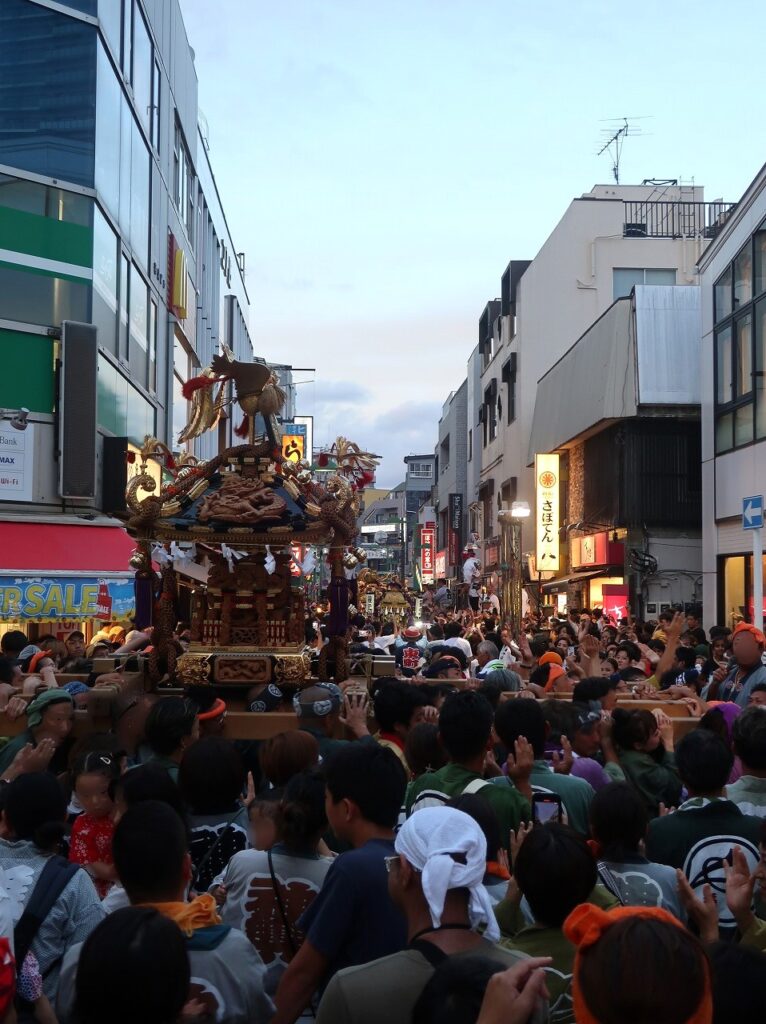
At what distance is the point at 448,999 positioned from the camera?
2.41 m

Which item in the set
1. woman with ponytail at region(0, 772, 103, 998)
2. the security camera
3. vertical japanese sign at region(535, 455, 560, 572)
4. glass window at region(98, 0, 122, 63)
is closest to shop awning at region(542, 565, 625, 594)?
vertical japanese sign at region(535, 455, 560, 572)

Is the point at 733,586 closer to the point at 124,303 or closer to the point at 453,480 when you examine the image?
the point at 124,303

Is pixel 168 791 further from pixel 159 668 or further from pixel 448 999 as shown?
pixel 159 668

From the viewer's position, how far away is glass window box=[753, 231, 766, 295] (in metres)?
20.1

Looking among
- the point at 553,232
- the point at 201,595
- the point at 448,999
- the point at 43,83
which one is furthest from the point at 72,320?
the point at 553,232

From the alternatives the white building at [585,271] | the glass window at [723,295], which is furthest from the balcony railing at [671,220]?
the glass window at [723,295]

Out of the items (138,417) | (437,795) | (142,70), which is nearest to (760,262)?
(138,417)

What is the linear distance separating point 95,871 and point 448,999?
7.37 feet

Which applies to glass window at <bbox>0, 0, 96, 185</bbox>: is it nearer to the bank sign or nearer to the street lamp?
the bank sign

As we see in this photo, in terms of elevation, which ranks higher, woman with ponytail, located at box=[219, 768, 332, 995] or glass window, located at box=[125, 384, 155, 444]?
glass window, located at box=[125, 384, 155, 444]

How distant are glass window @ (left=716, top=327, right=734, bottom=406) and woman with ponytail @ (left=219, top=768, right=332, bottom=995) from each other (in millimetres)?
19850

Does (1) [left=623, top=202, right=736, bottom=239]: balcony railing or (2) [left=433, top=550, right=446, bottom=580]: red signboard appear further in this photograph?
(2) [left=433, top=550, right=446, bottom=580]: red signboard

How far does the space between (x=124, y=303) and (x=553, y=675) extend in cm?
1674

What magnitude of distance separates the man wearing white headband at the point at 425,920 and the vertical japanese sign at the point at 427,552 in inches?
2622
